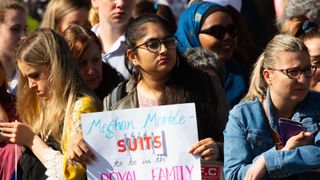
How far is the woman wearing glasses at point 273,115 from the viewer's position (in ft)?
16.8

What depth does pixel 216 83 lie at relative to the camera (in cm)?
A: 585

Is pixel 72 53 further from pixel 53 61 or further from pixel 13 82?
pixel 13 82

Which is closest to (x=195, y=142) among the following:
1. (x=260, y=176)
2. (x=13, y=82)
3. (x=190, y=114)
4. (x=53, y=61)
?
(x=190, y=114)

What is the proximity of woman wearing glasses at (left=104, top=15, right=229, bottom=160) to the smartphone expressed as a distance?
0.63 metres

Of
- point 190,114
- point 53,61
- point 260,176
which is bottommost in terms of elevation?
point 260,176

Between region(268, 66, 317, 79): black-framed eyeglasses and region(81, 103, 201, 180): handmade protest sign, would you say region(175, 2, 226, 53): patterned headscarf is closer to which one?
region(81, 103, 201, 180): handmade protest sign

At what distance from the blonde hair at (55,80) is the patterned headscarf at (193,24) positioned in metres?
1.52

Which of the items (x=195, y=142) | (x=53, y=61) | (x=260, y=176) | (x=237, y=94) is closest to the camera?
(x=260, y=176)

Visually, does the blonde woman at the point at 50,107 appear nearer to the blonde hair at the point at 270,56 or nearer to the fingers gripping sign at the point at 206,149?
the fingers gripping sign at the point at 206,149

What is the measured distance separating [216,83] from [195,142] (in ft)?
1.93

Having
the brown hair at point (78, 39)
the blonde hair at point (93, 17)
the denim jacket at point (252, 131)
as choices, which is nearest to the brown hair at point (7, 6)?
the blonde hair at point (93, 17)

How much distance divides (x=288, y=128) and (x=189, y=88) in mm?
830

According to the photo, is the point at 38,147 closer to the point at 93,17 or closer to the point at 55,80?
the point at 55,80

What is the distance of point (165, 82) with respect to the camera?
5758 millimetres
